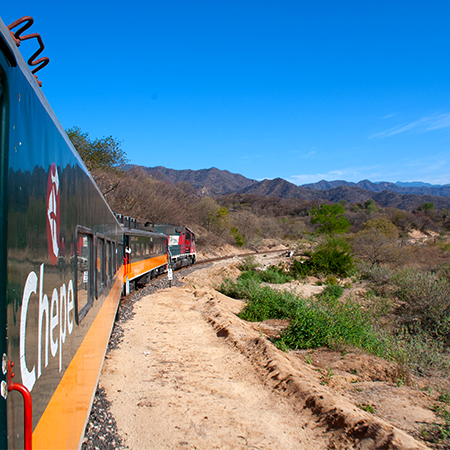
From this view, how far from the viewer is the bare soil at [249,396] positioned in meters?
4.84

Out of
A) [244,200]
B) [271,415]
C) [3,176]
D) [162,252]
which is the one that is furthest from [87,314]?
[244,200]

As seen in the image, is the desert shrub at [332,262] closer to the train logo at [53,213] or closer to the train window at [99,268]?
the train window at [99,268]

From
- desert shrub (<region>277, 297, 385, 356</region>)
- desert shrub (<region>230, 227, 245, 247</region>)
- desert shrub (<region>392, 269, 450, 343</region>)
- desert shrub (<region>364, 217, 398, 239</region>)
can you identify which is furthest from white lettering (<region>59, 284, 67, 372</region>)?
desert shrub (<region>230, 227, 245, 247</region>)

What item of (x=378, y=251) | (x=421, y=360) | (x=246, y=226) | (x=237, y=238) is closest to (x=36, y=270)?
(x=421, y=360)

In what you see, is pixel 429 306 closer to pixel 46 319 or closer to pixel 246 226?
pixel 46 319

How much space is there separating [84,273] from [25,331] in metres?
2.10

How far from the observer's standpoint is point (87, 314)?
3.80 metres

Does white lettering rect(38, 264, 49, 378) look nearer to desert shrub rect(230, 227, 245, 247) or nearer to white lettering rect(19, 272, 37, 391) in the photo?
white lettering rect(19, 272, 37, 391)

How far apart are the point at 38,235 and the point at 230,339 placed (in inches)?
309

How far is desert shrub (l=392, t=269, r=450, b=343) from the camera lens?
419 inches

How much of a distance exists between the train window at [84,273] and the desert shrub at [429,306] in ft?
31.4

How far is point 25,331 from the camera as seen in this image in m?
1.68

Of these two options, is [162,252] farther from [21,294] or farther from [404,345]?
[21,294]

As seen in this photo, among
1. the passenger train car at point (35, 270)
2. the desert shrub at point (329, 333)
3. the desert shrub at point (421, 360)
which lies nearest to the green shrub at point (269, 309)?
the desert shrub at point (329, 333)
